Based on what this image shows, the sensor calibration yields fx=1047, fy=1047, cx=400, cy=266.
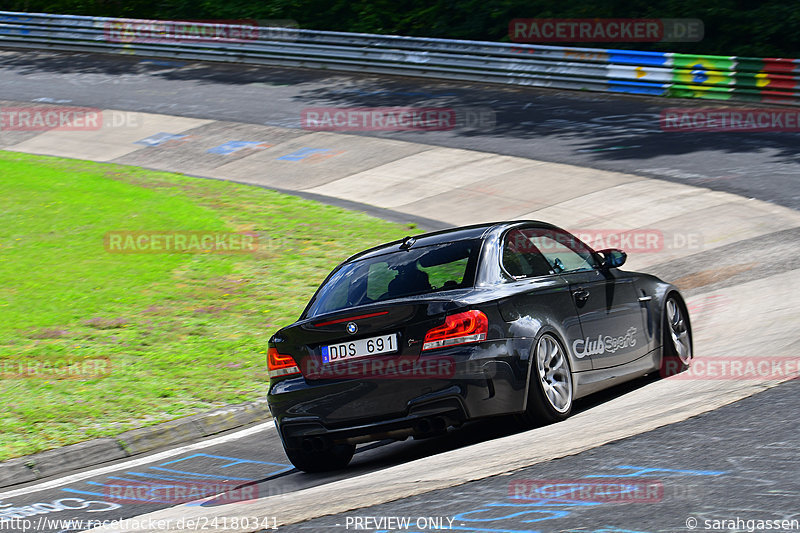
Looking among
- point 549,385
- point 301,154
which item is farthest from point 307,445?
point 301,154

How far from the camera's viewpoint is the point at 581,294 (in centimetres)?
742

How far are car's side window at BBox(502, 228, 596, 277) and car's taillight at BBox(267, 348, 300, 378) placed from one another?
1558mm

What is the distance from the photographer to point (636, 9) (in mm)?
30094

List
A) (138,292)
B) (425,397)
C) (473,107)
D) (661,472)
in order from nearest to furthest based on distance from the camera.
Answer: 1. (661,472)
2. (425,397)
3. (138,292)
4. (473,107)

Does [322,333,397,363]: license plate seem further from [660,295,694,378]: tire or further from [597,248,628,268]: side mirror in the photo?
[660,295,694,378]: tire

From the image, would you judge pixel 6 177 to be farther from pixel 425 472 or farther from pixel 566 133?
pixel 425 472

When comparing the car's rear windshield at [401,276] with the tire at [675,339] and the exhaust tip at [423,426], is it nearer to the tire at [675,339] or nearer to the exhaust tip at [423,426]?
the exhaust tip at [423,426]

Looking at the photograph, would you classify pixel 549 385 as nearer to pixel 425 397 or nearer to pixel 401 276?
pixel 425 397

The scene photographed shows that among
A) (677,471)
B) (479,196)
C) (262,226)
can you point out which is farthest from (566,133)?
(677,471)

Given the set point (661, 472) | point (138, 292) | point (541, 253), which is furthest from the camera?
point (138, 292)

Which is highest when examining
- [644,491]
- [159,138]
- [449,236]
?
[159,138]

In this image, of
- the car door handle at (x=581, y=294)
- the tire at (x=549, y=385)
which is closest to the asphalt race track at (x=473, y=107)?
the car door handle at (x=581, y=294)

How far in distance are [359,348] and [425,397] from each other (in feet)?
1.70

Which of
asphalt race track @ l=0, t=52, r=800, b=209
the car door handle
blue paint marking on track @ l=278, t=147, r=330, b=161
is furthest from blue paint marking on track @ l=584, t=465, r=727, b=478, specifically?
blue paint marking on track @ l=278, t=147, r=330, b=161
